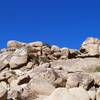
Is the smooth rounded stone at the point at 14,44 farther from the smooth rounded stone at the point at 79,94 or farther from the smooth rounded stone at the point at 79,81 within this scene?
the smooth rounded stone at the point at 79,94

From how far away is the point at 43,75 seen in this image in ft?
121

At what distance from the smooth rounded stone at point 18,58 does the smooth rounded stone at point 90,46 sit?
851 cm

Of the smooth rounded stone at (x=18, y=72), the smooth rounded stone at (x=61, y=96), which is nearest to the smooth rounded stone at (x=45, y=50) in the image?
the smooth rounded stone at (x=18, y=72)

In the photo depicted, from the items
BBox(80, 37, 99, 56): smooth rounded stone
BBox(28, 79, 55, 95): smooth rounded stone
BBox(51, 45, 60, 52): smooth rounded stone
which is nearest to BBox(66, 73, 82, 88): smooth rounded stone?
BBox(28, 79, 55, 95): smooth rounded stone

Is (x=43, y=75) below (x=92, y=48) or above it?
below

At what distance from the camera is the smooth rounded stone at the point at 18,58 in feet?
166

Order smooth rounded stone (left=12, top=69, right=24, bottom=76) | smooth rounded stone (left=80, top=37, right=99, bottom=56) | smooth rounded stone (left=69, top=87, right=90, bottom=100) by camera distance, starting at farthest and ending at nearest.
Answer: smooth rounded stone (left=80, top=37, right=99, bottom=56), smooth rounded stone (left=12, top=69, right=24, bottom=76), smooth rounded stone (left=69, top=87, right=90, bottom=100)

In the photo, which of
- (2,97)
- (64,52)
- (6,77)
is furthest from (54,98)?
(64,52)

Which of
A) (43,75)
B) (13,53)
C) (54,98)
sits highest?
(13,53)

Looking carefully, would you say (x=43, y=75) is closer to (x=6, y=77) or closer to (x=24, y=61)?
(x=6, y=77)

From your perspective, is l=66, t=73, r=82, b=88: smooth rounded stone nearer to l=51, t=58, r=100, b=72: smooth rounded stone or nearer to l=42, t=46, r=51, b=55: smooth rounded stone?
l=51, t=58, r=100, b=72: smooth rounded stone

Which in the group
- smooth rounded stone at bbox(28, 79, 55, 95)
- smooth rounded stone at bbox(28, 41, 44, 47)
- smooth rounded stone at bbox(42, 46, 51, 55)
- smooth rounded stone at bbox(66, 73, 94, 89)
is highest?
smooth rounded stone at bbox(28, 41, 44, 47)

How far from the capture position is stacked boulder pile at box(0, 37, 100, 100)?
3028 centimetres

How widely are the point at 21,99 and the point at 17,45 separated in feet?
87.6
